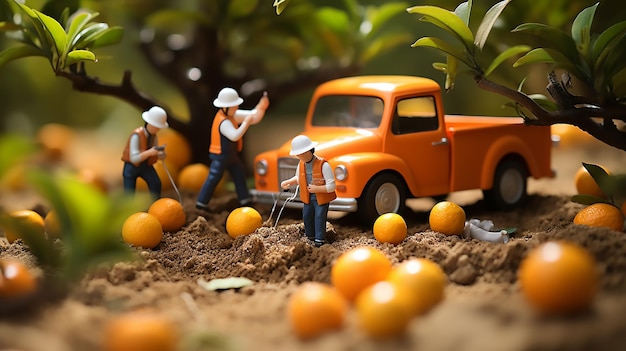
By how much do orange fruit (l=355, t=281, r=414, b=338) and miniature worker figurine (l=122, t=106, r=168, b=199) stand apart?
2.20 meters

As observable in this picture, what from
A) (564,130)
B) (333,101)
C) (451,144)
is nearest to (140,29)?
(333,101)

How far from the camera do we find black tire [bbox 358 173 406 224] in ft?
13.7

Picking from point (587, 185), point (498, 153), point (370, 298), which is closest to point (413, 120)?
point (498, 153)

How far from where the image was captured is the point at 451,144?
4.53 metres

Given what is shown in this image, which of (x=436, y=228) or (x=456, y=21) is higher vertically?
(x=456, y=21)

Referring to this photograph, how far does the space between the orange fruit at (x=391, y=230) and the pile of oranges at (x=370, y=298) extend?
0.76 m

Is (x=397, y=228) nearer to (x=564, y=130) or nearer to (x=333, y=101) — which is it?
(x=333, y=101)

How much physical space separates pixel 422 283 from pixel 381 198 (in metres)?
1.59

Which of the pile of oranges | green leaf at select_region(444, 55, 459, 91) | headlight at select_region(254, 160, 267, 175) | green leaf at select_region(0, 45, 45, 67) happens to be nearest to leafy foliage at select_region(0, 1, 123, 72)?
green leaf at select_region(0, 45, 45, 67)

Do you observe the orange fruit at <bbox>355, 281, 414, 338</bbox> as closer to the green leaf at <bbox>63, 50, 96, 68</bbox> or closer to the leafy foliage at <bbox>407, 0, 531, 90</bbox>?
the leafy foliage at <bbox>407, 0, 531, 90</bbox>

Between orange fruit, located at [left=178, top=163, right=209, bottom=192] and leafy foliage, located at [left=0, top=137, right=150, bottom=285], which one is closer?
leafy foliage, located at [left=0, top=137, right=150, bottom=285]

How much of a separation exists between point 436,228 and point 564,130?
115 inches

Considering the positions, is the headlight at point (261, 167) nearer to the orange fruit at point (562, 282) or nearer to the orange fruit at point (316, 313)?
the orange fruit at point (316, 313)

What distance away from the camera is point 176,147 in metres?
5.40
